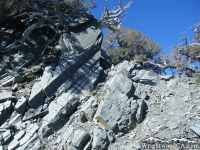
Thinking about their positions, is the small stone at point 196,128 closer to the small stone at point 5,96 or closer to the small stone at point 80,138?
the small stone at point 80,138

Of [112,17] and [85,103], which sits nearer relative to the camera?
[85,103]

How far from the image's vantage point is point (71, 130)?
7.42m

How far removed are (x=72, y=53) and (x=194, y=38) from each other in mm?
9328

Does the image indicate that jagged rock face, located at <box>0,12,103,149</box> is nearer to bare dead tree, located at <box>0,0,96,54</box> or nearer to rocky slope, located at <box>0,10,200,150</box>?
rocky slope, located at <box>0,10,200,150</box>

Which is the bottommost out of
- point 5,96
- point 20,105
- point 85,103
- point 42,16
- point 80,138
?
point 5,96

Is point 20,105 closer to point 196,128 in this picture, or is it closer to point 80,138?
point 80,138

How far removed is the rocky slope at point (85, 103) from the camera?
7.11m

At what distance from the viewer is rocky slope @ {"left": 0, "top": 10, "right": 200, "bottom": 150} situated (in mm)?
7109

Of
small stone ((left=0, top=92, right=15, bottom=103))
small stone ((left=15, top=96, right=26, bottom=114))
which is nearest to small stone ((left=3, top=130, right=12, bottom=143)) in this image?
small stone ((left=15, top=96, right=26, bottom=114))

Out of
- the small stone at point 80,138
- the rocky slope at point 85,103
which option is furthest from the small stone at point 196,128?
the small stone at point 80,138

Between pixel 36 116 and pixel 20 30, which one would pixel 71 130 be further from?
pixel 20 30

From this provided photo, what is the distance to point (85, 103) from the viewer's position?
8.69 meters

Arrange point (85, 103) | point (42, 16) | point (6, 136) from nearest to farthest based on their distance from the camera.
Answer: point (6, 136), point (85, 103), point (42, 16)

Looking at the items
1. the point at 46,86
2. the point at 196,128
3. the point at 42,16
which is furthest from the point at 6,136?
the point at 42,16
